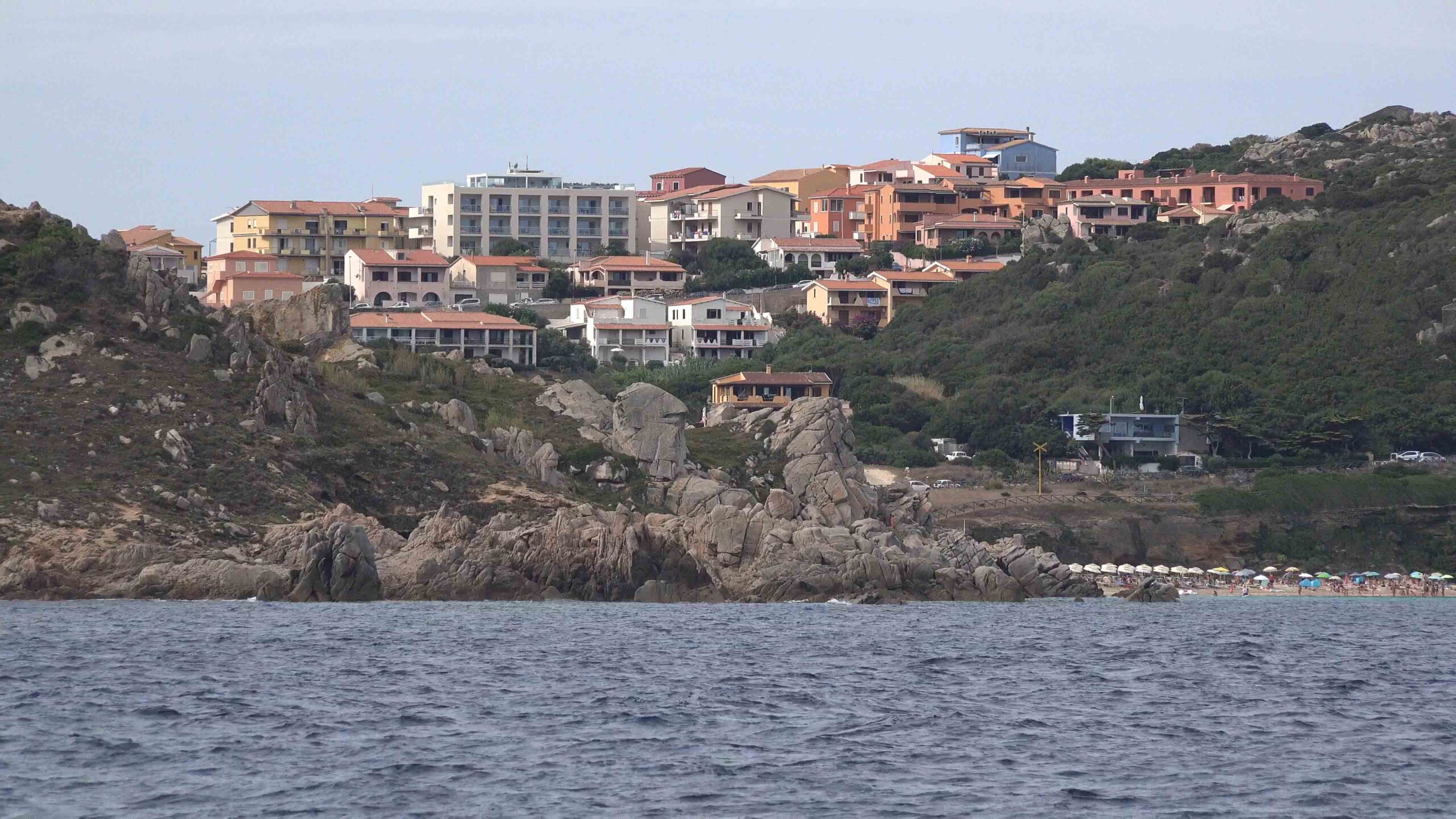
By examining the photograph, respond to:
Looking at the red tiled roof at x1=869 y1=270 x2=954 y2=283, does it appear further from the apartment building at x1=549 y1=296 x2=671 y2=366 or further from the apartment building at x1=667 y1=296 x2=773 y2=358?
the apartment building at x1=549 y1=296 x2=671 y2=366

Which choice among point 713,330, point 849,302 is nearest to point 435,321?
point 713,330

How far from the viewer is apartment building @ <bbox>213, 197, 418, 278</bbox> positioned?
138 m

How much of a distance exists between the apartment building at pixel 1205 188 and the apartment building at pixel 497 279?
138 feet

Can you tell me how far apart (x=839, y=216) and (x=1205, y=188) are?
27.3 m

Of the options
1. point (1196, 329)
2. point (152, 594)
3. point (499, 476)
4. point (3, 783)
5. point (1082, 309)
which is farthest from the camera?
point (1082, 309)

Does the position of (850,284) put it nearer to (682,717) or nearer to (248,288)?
(248,288)

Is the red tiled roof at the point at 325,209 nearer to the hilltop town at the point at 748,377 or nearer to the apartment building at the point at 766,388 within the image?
the hilltop town at the point at 748,377

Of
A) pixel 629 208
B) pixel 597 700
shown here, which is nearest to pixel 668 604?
pixel 597 700

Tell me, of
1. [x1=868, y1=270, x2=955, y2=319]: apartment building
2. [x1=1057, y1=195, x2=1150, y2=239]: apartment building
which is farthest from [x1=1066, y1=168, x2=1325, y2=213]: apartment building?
[x1=868, y1=270, x2=955, y2=319]: apartment building

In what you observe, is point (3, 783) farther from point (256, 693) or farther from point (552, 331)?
point (552, 331)

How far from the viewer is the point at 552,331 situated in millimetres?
117812

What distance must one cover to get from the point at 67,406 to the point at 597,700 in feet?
100

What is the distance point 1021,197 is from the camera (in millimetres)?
149375

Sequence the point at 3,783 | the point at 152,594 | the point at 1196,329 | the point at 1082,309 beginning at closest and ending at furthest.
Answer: the point at 3,783 < the point at 152,594 < the point at 1196,329 < the point at 1082,309
